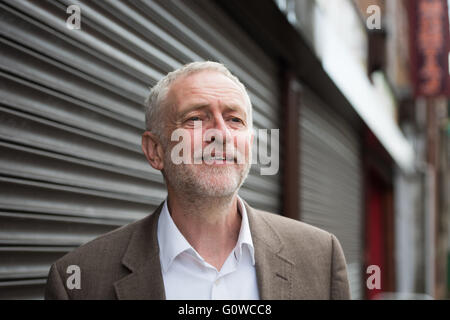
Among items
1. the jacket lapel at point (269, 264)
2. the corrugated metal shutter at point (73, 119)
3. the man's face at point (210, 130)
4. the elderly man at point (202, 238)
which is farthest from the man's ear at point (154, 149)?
the corrugated metal shutter at point (73, 119)

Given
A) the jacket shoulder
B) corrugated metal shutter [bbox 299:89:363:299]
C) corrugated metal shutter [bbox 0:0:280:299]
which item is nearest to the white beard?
the jacket shoulder

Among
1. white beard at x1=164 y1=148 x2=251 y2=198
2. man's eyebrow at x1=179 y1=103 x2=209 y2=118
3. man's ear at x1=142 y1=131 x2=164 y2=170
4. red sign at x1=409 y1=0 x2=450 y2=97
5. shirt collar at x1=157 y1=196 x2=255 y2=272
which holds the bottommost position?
shirt collar at x1=157 y1=196 x2=255 y2=272

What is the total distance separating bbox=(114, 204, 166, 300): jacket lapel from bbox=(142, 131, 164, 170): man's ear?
0.23 metres

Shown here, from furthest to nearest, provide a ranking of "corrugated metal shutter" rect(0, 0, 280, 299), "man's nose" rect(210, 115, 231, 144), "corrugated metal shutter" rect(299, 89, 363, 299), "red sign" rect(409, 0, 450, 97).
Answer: "red sign" rect(409, 0, 450, 97)
"corrugated metal shutter" rect(299, 89, 363, 299)
"corrugated metal shutter" rect(0, 0, 280, 299)
"man's nose" rect(210, 115, 231, 144)

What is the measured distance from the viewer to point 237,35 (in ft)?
16.0

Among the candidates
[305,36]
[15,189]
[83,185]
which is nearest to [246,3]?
[305,36]

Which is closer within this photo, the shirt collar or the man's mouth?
the man's mouth

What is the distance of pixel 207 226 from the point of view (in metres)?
2.00

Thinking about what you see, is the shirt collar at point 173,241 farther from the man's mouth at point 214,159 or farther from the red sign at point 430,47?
the red sign at point 430,47

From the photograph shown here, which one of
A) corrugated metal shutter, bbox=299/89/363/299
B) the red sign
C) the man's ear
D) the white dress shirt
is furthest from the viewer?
the red sign

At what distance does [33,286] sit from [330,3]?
5525mm

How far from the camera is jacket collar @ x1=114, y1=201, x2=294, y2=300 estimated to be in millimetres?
1836

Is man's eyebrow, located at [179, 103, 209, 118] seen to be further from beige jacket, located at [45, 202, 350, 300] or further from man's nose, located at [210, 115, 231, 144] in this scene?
beige jacket, located at [45, 202, 350, 300]

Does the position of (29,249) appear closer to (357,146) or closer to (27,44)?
(27,44)
